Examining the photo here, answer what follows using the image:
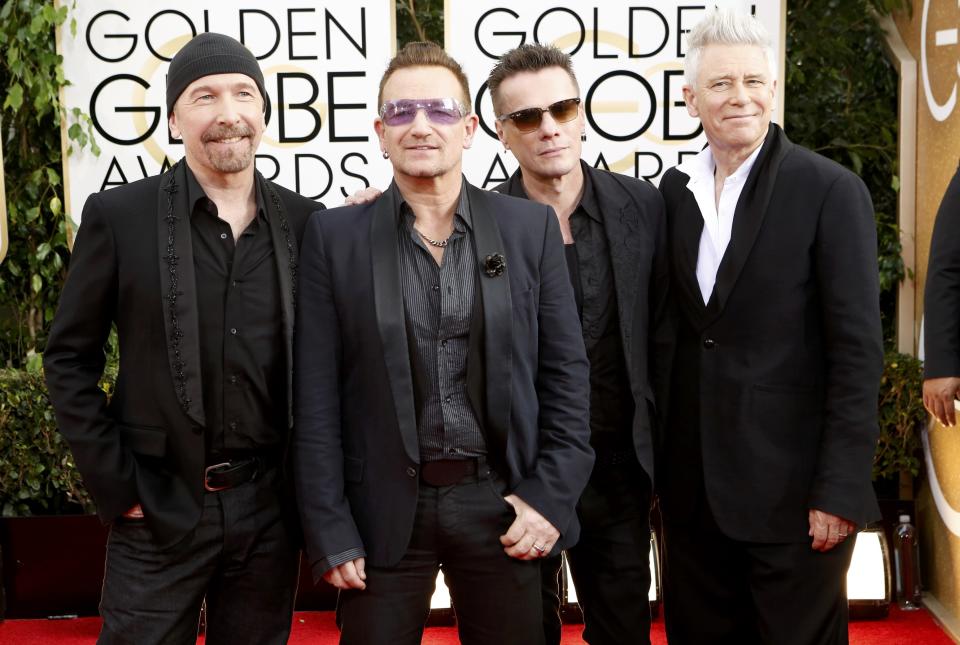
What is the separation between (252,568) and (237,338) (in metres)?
0.58

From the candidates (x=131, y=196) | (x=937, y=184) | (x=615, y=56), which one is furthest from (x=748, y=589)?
(x=615, y=56)

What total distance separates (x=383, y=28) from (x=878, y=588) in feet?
10.4

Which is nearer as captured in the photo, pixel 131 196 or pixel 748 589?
pixel 131 196

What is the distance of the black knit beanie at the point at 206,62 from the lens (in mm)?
2607

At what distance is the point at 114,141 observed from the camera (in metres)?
4.55

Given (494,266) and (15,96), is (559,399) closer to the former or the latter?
(494,266)

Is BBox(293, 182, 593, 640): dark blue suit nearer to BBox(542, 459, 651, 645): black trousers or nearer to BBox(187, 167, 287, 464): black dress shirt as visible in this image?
BBox(187, 167, 287, 464): black dress shirt

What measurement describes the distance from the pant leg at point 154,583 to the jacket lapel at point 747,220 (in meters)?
1.40

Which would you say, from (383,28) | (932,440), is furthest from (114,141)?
(932,440)

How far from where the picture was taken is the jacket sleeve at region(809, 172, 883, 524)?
262 centimetres

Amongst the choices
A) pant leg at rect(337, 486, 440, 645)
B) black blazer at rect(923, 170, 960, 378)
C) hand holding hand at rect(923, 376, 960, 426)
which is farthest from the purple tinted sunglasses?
hand holding hand at rect(923, 376, 960, 426)

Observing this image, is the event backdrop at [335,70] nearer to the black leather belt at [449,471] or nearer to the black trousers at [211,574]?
the black trousers at [211,574]

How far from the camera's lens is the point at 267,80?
4.58m

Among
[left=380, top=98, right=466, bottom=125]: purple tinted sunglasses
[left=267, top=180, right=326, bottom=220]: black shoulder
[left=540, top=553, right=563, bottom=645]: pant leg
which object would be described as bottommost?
[left=540, top=553, right=563, bottom=645]: pant leg
